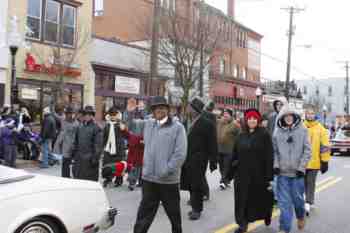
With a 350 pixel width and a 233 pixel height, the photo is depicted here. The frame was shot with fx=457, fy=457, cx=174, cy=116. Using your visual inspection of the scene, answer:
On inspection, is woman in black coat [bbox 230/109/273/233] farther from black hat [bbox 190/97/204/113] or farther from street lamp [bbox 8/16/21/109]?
street lamp [bbox 8/16/21/109]

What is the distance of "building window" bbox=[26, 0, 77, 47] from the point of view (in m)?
20.8

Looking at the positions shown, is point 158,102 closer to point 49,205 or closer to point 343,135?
point 49,205

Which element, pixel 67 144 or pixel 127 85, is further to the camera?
pixel 127 85

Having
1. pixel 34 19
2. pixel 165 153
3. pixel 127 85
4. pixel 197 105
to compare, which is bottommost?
pixel 165 153

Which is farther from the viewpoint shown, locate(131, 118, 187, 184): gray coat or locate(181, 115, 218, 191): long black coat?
locate(181, 115, 218, 191): long black coat

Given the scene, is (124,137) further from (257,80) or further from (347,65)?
(347,65)

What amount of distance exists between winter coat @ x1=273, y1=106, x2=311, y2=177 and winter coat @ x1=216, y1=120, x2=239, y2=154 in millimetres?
3745

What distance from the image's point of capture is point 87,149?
299 inches

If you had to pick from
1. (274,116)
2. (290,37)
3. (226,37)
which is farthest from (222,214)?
(290,37)

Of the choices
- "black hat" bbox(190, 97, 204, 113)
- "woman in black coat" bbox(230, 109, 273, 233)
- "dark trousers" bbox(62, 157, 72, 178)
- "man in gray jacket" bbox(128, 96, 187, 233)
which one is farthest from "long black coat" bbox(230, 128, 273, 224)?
"dark trousers" bbox(62, 157, 72, 178)

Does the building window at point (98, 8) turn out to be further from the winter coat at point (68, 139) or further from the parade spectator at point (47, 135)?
Result: the winter coat at point (68, 139)

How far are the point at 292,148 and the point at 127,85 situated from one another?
2067 cm

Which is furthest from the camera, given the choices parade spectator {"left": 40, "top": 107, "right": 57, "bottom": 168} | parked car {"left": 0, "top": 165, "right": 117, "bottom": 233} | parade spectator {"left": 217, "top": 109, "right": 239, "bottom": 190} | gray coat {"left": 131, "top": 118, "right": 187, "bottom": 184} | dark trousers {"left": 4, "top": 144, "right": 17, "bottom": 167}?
parade spectator {"left": 40, "top": 107, "right": 57, "bottom": 168}

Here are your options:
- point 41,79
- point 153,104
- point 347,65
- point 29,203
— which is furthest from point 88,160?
→ point 347,65
